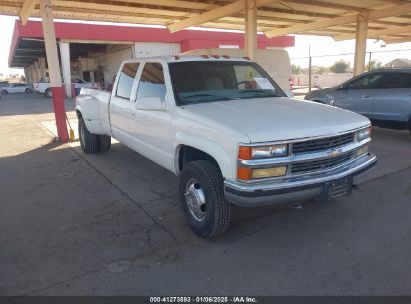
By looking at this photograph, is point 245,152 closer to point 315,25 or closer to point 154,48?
point 315,25

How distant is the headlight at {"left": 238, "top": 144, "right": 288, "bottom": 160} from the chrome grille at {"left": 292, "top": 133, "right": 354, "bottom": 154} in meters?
0.13

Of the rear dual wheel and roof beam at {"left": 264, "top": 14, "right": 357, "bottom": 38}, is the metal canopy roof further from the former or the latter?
the rear dual wheel

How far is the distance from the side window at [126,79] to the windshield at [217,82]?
1.05m

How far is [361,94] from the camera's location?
883 cm

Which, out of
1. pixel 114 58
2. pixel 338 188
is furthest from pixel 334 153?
pixel 114 58

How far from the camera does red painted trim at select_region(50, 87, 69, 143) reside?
28.8ft

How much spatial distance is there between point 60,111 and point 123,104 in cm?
411

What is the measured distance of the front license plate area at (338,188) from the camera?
344 cm

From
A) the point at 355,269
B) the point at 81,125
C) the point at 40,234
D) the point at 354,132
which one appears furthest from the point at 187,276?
the point at 81,125

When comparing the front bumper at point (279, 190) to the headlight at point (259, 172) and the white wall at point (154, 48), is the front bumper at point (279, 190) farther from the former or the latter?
the white wall at point (154, 48)

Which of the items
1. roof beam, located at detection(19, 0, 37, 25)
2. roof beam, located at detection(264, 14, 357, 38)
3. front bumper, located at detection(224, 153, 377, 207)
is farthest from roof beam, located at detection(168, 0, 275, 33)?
front bumper, located at detection(224, 153, 377, 207)

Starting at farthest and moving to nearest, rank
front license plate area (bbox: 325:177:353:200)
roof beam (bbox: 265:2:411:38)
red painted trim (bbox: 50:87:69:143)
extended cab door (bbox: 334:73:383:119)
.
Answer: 1. roof beam (bbox: 265:2:411:38)
2. red painted trim (bbox: 50:87:69:143)
3. extended cab door (bbox: 334:73:383:119)
4. front license plate area (bbox: 325:177:353:200)

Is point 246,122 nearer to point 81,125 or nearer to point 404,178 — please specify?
point 404,178

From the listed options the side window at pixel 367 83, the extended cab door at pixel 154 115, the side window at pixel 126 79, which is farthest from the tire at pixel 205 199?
the side window at pixel 367 83
